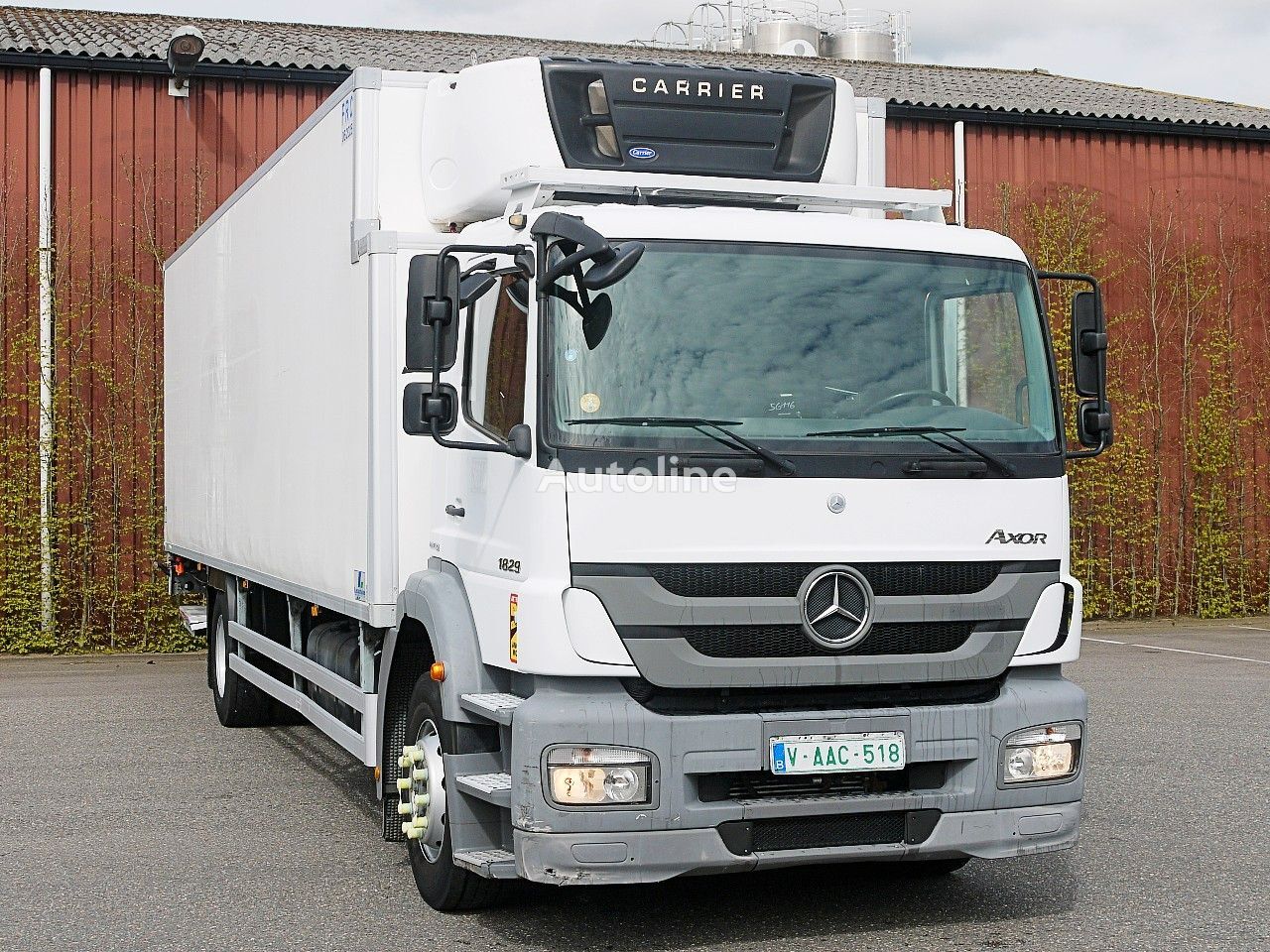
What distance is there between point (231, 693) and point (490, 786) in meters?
5.60

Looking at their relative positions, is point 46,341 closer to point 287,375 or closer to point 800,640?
point 287,375

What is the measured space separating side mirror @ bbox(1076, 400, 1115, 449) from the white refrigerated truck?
0.01 metres

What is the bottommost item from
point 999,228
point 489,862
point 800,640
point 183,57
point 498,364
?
point 489,862

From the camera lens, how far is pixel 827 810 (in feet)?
16.9

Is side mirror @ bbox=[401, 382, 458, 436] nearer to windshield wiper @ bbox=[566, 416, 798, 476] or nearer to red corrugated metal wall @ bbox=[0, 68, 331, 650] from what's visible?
windshield wiper @ bbox=[566, 416, 798, 476]

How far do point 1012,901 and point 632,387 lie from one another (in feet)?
8.31

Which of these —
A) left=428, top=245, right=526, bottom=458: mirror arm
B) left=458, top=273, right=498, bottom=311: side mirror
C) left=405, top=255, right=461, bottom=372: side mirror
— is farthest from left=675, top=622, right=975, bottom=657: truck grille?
left=458, top=273, right=498, bottom=311: side mirror

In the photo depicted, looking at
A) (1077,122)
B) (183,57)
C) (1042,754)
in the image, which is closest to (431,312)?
(1042,754)

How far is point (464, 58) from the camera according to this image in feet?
60.4

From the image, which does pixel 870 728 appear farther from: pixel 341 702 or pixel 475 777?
pixel 341 702

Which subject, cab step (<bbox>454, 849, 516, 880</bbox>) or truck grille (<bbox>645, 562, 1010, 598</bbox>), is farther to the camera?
cab step (<bbox>454, 849, 516, 880</bbox>)

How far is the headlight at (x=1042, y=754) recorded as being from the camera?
5.38 metres

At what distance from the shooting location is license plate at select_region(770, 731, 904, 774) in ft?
16.9

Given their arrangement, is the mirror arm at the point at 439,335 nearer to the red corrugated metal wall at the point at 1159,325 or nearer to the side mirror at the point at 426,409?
the side mirror at the point at 426,409
